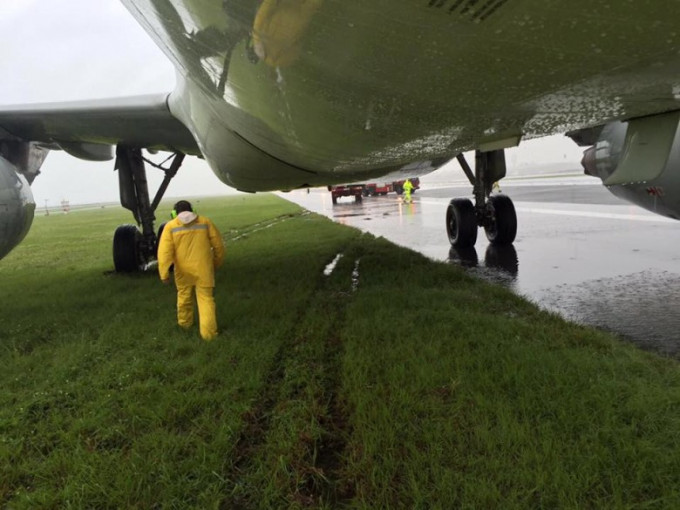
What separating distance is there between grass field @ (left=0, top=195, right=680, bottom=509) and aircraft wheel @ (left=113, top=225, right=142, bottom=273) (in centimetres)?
272

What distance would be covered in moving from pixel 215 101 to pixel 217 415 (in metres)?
1.77

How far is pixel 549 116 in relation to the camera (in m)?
2.18

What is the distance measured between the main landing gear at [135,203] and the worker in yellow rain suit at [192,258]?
10.9 feet

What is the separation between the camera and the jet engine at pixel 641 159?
8.42 ft

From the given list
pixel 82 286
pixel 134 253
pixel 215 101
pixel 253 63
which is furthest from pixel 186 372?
pixel 134 253

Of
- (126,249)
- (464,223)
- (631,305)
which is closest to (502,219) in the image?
(464,223)

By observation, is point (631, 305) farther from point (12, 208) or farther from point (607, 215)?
point (607, 215)

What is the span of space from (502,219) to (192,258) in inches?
232

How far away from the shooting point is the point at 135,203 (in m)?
7.23

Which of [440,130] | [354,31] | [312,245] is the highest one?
[354,31]

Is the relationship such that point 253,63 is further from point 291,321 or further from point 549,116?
point 291,321

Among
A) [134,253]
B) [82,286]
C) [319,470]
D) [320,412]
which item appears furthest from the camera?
[134,253]

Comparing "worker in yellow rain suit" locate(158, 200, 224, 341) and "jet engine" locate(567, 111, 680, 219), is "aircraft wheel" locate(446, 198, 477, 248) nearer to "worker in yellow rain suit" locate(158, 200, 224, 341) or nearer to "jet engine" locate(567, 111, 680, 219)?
"jet engine" locate(567, 111, 680, 219)

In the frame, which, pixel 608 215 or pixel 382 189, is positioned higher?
pixel 382 189
